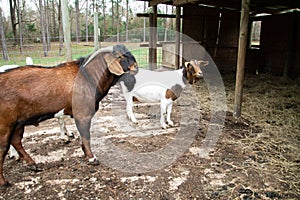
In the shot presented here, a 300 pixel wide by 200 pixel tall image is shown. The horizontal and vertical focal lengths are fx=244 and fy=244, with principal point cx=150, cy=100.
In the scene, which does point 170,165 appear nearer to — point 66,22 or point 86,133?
point 86,133

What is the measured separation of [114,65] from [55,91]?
682 millimetres

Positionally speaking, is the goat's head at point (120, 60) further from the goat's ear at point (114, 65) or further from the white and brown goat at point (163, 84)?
the white and brown goat at point (163, 84)

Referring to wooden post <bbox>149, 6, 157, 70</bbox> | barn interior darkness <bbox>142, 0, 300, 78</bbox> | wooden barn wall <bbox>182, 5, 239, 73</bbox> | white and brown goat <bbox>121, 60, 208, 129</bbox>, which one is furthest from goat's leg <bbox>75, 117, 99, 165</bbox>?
wooden barn wall <bbox>182, 5, 239, 73</bbox>

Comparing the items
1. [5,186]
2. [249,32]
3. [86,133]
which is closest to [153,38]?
[249,32]

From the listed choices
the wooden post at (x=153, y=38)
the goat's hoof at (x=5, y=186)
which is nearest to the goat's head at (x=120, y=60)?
the goat's hoof at (x=5, y=186)

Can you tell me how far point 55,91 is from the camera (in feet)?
8.44

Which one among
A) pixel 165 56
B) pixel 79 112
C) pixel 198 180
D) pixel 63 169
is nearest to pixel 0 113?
pixel 79 112

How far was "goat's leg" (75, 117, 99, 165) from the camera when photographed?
9.08ft

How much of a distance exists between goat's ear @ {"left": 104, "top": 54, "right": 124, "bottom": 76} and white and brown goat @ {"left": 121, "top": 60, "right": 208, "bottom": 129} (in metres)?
1.20

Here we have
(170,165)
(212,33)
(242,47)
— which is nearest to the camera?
(170,165)

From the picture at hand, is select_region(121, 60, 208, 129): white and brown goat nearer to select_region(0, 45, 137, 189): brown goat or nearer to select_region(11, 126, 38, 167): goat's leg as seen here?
select_region(0, 45, 137, 189): brown goat

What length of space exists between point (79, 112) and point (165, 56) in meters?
7.58

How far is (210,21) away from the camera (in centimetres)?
910

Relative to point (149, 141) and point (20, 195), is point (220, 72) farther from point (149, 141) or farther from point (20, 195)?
point (20, 195)
